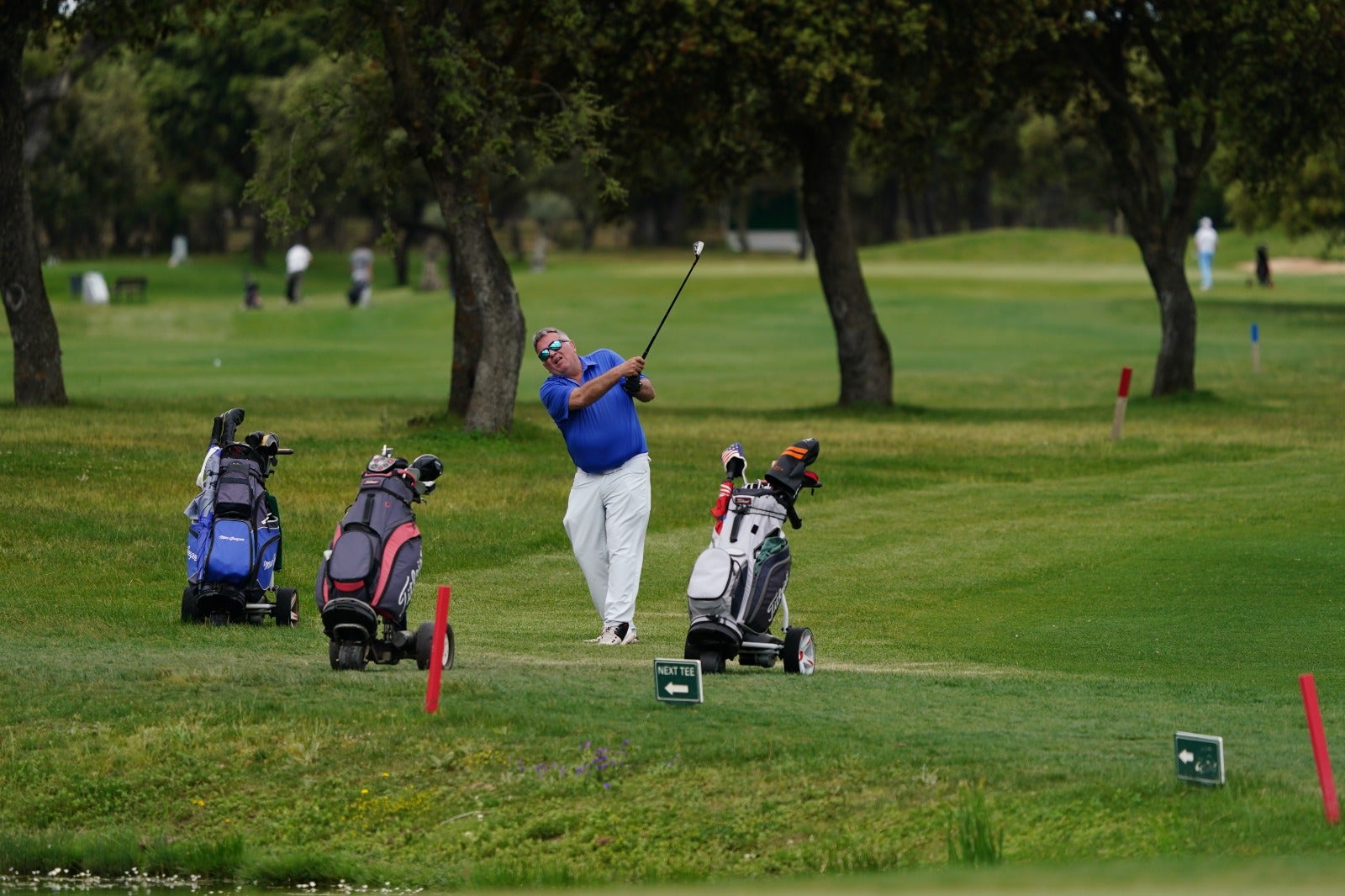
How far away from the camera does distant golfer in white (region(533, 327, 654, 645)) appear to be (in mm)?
13594

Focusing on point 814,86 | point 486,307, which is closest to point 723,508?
point 486,307

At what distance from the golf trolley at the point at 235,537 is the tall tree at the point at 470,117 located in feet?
44.6

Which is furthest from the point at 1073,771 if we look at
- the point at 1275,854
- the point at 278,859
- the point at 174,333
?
the point at 174,333

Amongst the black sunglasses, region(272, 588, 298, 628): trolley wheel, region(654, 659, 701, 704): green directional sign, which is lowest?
region(272, 588, 298, 628): trolley wheel

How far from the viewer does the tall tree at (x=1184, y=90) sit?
35.9 m

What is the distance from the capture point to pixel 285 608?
48.8ft

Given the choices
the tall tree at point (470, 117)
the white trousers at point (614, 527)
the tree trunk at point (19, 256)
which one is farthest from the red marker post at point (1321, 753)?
the tree trunk at point (19, 256)

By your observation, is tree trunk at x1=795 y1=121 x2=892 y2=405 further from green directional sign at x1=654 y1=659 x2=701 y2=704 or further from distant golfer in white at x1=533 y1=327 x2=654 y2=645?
green directional sign at x1=654 y1=659 x2=701 y2=704

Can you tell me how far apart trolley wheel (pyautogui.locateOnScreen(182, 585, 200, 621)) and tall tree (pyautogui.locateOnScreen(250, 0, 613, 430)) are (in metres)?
13.7

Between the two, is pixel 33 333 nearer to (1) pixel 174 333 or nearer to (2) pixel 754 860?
(2) pixel 754 860

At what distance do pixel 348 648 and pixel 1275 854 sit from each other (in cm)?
583

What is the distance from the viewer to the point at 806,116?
3509cm

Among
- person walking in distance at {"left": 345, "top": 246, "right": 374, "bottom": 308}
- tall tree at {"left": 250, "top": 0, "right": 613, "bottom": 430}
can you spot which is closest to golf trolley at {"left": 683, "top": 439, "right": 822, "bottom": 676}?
tall tree at {"left": 250, "top": 0, "right": 613, "bottom": 430}

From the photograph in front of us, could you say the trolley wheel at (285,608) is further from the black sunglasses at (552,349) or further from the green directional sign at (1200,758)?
the green directional sign at (1200,758)
